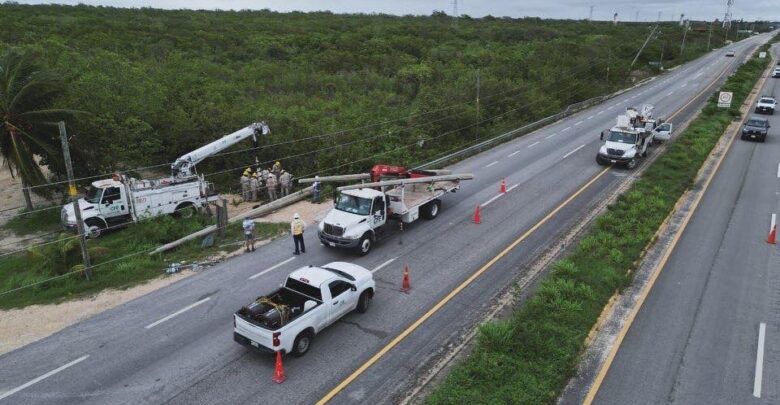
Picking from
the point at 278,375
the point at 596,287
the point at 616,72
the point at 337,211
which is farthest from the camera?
the point at 616,72

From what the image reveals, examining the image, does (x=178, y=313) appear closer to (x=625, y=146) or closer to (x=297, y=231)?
(x=297, y=231)

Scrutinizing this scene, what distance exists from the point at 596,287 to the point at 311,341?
875 cm

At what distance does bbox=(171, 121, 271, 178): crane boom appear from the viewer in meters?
25.8

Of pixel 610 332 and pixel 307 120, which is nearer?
pixel 610 332

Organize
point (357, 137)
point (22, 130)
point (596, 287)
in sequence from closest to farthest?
point (596, 287) → point (22, 130) → point (357, 137)

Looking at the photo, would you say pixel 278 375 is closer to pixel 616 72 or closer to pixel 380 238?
pixel 380 238

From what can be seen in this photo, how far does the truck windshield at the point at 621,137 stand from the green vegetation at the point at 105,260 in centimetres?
2101

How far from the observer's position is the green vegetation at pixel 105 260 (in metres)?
17.0

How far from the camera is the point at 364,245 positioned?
19.1 m

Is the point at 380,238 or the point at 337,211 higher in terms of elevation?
the point at 337,211

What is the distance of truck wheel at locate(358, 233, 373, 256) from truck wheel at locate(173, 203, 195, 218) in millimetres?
10236

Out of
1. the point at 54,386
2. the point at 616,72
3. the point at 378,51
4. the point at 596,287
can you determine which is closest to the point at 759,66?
the point at 616,72

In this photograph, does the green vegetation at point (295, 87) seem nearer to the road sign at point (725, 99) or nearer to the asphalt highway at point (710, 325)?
the road sign at point (725, 99)

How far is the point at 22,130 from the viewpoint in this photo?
76.8 feet
